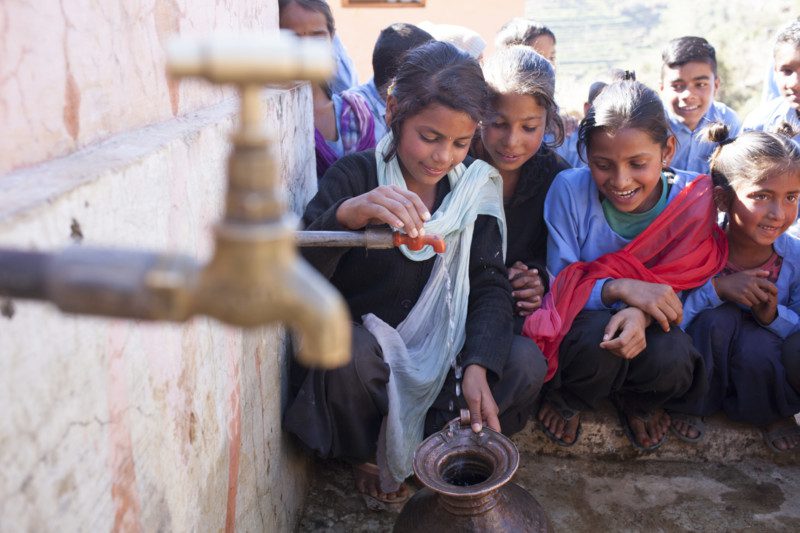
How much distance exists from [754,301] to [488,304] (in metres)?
1.06

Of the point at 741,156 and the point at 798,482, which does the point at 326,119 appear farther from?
the point at 798,482

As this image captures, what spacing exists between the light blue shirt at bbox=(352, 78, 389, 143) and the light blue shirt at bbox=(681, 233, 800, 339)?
63.0 inches

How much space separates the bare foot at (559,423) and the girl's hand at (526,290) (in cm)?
46

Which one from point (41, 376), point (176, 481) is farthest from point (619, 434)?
point (41, 376)

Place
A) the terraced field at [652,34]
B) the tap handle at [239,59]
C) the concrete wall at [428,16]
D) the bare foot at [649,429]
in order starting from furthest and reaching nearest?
the terraced field at [652,34]
the concrete wall at [428,16]
the bare foot at [649,429]
the tap handle at [239,59]

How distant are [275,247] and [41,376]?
1.43ft

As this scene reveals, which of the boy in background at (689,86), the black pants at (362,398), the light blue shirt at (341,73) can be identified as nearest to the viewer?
the black pants at (362,398)

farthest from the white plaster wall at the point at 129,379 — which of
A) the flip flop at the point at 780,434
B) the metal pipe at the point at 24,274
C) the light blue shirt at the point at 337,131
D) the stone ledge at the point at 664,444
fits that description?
the flip flop at the point at 780,434

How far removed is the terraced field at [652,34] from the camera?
504 inches

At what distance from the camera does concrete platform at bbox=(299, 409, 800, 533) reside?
2.53 metres

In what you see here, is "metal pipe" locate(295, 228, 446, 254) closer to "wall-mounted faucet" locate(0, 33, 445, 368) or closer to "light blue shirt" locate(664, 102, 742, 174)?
"wall-mounted faucet" locate(0, 33, 445, 368)

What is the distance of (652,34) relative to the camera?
19.2 metres

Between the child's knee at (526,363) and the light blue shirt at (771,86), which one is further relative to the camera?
the light blue shirt at (771,86)

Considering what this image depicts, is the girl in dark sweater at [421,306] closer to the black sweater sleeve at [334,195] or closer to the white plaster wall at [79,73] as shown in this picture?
the black sweater sleeve at [334,195]
